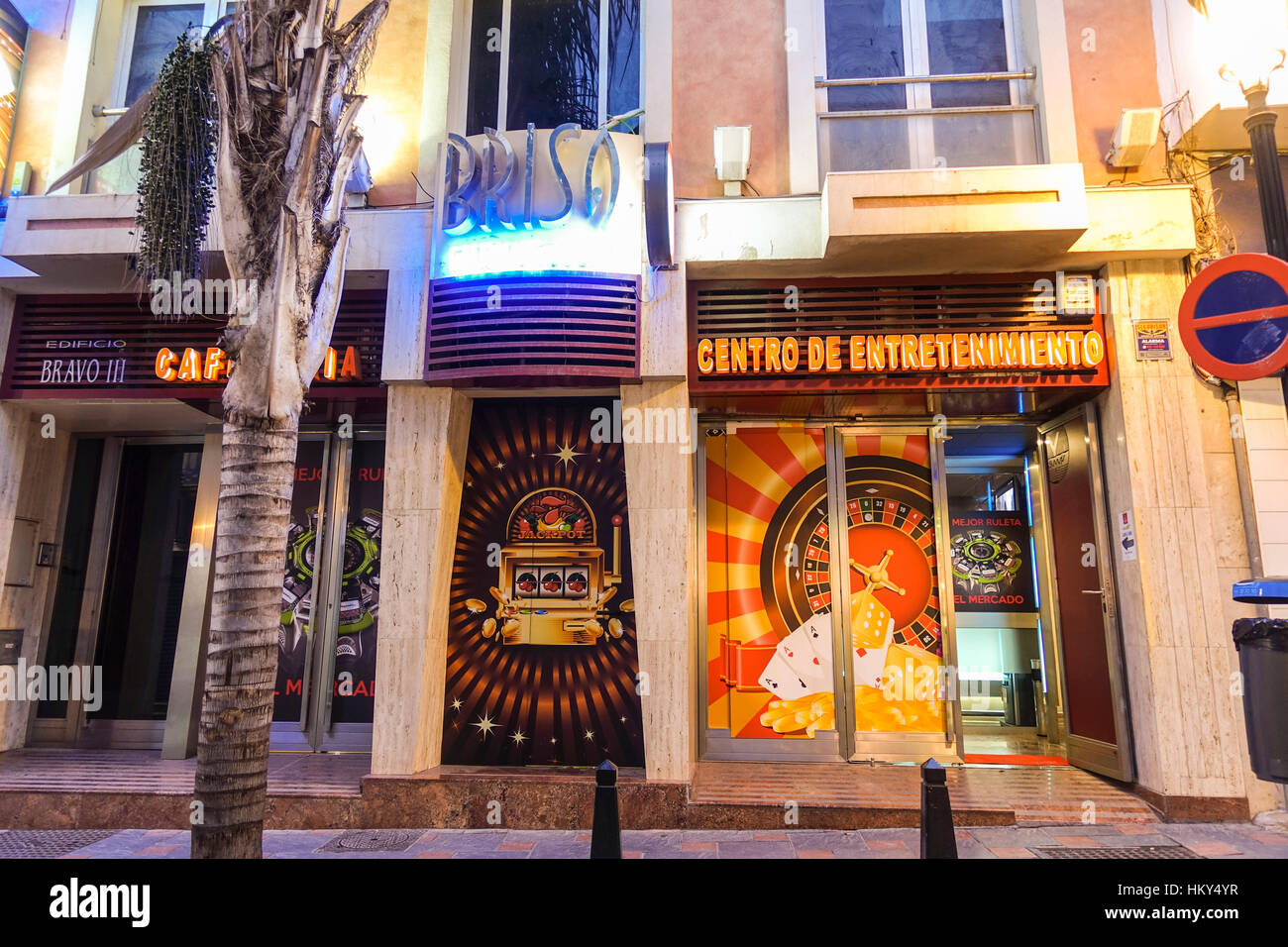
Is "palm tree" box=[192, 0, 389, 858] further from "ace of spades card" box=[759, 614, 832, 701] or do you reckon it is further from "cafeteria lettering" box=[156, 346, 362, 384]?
"ace of spades card" box=[759, 614, 832, 701]

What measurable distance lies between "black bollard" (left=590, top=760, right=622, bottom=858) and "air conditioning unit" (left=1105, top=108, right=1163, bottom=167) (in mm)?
6624

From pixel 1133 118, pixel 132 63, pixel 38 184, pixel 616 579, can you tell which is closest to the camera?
pixel 1133 118

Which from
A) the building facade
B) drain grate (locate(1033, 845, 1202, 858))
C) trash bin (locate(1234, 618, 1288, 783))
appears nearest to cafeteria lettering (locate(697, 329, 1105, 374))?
the building facade

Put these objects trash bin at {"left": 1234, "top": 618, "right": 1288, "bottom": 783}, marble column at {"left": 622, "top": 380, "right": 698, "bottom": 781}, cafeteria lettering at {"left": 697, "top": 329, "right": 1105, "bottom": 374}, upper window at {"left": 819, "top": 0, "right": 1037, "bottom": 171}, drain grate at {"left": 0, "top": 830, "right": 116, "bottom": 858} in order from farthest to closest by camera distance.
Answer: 1. upper window at {"left": 819, "top": 0, "right": 1037, "bottom": 171}
2. cafeteria lettering at {"left": 697, "top": 329, "right": 1105, "bottom": 374}
3. marble column at {"left": 622, "top": 380, "right": 698, "bottom": 781}
4. drain grate at {"left": 0, "top": 830, "right": 116, "bottom": 858}
5. trash bin at {"left": 1234, "top": 618, "right": 1288, "bottom": 783}

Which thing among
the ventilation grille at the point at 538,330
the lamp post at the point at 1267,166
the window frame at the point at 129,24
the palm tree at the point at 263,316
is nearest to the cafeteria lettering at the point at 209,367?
the ventilation grille at the point at 538,330

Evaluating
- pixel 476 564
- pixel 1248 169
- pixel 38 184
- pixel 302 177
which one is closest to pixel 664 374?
pixel 476 564

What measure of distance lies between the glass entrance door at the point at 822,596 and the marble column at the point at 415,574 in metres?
2.57

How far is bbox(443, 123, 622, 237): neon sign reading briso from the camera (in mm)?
6586

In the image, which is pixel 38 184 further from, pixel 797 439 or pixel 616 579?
pixel 797 439

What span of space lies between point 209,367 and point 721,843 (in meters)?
6.21

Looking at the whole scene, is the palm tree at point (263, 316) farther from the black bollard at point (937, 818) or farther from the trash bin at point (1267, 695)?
the trash bin at point (1267, 695)

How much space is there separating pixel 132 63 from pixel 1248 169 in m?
11.0

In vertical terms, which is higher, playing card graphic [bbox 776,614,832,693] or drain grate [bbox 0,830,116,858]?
playing card graphic [bbox 776,614,832,693]

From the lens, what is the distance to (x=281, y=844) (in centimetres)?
570
